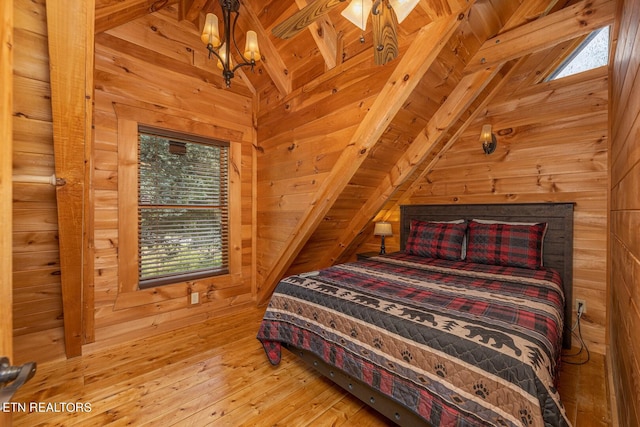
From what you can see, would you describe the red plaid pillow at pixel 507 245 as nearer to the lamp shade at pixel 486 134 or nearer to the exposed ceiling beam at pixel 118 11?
the lamp shade at pixel 486 134

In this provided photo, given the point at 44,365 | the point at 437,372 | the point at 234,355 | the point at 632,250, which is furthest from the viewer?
the point at 234,355

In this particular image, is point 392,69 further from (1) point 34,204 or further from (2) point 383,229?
(1) point 34,204

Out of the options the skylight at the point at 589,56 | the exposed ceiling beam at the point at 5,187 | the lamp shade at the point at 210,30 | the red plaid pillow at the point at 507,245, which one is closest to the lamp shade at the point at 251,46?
the lamp shade at the point at 210,30

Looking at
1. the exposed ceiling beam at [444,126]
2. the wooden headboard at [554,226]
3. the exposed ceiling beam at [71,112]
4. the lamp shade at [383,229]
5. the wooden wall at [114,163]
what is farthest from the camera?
the lamp shade at [383,229]

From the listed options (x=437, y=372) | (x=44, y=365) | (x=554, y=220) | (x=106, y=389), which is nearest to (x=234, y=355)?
(x=106, y=389)

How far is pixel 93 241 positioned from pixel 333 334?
2087mm

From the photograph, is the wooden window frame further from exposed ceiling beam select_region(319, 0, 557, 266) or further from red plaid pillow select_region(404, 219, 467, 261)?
red plaid pillow select_region(404, 219, 467, 261)

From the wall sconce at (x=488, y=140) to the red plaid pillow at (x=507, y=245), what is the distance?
30.6 inches

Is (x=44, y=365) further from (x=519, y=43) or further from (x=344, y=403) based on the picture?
(x=519, y=43)

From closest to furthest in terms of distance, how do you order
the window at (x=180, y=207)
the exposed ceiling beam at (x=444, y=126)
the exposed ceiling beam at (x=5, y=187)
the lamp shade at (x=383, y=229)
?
the exposed ceiling beam at (x=5, y=187)
the exposed ceiling beam at (x=444, y=126)
the window at (x=180, y=207)
the lamp shade at (x=383, y=229)

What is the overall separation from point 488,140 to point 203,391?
10.3 feet

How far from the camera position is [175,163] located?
2.67 m

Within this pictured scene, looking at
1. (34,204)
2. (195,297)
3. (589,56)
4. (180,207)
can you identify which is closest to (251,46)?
(34,204)

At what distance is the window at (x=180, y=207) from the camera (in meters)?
2.53
